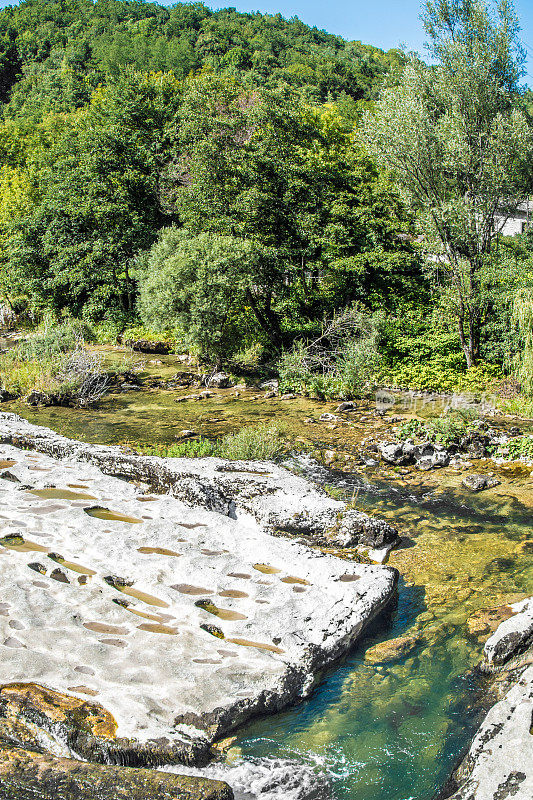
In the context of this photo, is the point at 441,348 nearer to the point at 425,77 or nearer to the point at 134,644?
the point at 425,77

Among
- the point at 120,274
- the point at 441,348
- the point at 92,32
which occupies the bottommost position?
the point at 441,348

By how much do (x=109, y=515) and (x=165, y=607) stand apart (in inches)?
79.3

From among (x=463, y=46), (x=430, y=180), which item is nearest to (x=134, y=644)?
(x=430, y=180)

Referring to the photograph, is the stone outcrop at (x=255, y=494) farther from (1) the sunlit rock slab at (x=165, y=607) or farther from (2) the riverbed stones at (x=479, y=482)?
(2) the riverbed stones at (x=479, y=482)

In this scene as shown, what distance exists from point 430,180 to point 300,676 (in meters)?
16.1

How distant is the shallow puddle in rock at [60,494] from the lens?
23.5 feet

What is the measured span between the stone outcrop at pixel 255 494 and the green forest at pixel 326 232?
25.6 feet

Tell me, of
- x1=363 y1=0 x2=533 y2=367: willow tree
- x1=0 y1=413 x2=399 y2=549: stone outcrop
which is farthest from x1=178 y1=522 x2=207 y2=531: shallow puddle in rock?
x1=363 y1=0 x2=533 y2=367: willow tree

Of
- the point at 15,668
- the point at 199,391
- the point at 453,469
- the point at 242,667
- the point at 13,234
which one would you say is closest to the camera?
the point at 15,668

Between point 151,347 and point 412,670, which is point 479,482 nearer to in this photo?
point 412,670

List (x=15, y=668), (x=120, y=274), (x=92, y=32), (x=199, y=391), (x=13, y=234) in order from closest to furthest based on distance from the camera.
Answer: (x=15, y=668)
(x=199, y=391)
(x=120, y=274)
(x=13, y=234)
(x=92, y=32)

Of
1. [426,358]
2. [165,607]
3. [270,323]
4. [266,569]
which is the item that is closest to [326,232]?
[270,323]

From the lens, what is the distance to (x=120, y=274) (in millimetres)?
27188

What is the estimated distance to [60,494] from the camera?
7289 mm
